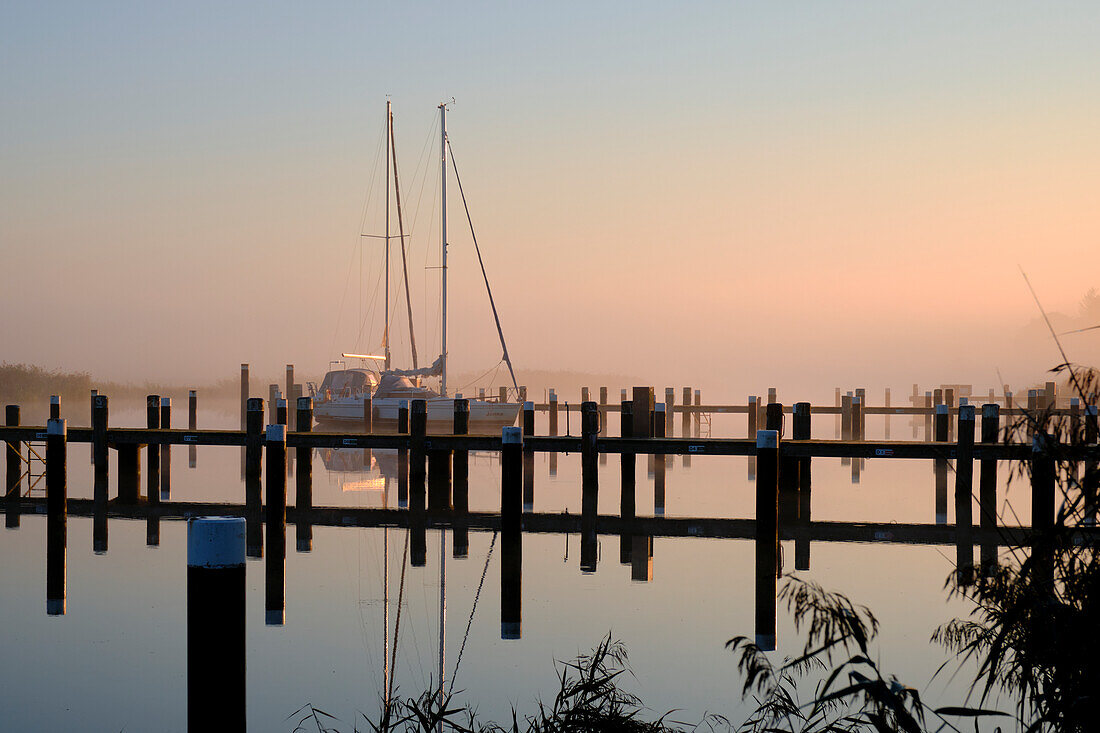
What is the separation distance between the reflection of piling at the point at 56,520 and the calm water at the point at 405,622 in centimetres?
35

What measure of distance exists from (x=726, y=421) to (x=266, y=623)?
60.5m

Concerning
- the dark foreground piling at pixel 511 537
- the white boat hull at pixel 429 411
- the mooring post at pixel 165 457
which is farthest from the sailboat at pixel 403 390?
the dark foreground piling at pixel 511 537

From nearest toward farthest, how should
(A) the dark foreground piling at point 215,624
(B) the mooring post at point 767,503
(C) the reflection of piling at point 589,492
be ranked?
1. (A) the dark foreground piling at point 215,624
2. (B) the mooring post at point 767,503
3. (C) the reflection of piling at point 589,492

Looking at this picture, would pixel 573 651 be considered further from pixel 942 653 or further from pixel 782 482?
pixel 782 482

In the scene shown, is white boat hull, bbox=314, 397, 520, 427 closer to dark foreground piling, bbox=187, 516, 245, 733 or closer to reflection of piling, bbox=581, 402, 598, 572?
reflection of piling, bbox=581, 402, 598, 572

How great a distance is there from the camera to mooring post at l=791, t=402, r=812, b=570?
1708cm

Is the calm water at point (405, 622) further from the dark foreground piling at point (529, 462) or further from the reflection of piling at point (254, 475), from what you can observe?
the dark foreground piling at point (529, 462)

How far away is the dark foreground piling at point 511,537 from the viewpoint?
1316 centimetres

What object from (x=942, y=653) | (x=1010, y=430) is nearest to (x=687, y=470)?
(x=942, y=653)

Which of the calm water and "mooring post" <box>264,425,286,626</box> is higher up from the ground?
"mooring post" <box>264,425,286,626</box>

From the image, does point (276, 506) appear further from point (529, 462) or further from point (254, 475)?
point (529, 462)

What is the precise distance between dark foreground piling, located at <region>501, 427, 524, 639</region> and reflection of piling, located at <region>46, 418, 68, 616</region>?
6309 mm

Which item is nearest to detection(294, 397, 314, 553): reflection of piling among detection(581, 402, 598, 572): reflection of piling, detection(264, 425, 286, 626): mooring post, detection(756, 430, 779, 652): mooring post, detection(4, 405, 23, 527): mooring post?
detection(264, 425, 286, 626): mooring post

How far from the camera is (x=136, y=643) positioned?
522 inches
